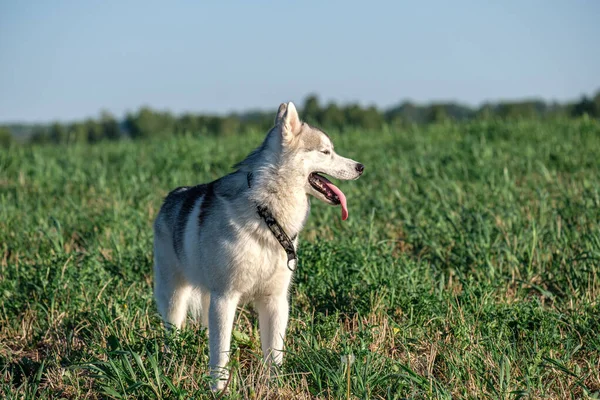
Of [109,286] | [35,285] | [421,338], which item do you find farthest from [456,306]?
[35,285]

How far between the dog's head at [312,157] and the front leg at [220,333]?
0.86 metres

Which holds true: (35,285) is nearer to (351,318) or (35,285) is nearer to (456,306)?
(351,318)

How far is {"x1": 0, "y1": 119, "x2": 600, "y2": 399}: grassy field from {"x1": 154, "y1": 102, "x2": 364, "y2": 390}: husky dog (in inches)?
8.4

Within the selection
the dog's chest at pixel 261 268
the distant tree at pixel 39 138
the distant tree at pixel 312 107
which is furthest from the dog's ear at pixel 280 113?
the distant tree at pixel 39 138

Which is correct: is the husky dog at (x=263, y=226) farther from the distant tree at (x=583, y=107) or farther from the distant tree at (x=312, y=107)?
the distant tree at (x=583, y=107)

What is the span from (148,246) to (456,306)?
2903mm

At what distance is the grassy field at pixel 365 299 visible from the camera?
12.2ft

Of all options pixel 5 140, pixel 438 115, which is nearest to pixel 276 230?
pixel 5 140

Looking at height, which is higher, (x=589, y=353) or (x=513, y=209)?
(x=513, y=209)

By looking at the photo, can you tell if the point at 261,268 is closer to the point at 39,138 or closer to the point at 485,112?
the point at 485,112

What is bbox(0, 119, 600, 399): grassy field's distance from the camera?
3.72 metres

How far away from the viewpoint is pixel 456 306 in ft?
15.1

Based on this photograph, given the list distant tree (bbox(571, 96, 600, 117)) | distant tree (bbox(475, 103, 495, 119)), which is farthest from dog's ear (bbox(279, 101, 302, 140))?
distant tree (bbox(571, 96, 600, 117))

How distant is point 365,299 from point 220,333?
1.23 metres
